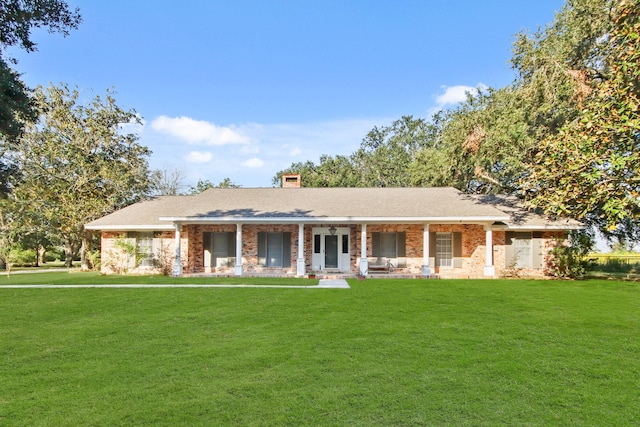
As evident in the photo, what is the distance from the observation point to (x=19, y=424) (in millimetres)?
→ 3600

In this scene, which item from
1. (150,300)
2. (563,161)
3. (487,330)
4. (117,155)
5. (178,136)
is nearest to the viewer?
(487,330)

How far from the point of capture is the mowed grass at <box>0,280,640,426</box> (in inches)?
152

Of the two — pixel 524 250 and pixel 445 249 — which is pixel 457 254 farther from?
pixel 524 250

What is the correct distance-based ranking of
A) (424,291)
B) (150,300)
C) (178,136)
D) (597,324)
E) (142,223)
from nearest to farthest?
1. (597,324)
2. (150,300)
3. (424,291)
4. (142,223)
5. (178,136)

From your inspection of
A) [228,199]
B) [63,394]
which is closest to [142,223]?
[228,199]

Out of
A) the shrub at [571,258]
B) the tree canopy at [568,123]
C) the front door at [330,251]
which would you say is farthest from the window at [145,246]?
the shrub at [571,258]

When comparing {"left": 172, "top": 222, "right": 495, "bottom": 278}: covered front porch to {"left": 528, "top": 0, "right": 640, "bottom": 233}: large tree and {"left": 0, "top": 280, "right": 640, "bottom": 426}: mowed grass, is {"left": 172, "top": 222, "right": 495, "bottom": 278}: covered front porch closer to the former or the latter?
{"left": 528, "top": 0, "right": 640, "bottom": 233}: large tree

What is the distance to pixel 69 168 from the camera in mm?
22000

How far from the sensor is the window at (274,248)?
18.2 m

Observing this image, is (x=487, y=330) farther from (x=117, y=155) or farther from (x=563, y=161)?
(x=117, y=155)

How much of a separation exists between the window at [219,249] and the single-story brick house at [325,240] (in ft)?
0.15

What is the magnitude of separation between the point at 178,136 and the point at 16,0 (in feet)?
83.4

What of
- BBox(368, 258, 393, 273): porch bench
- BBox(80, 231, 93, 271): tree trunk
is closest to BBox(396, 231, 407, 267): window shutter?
BBox(368, 258, 393, 273): porch bench

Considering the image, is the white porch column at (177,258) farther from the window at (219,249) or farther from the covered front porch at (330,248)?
the window at (219,249)
